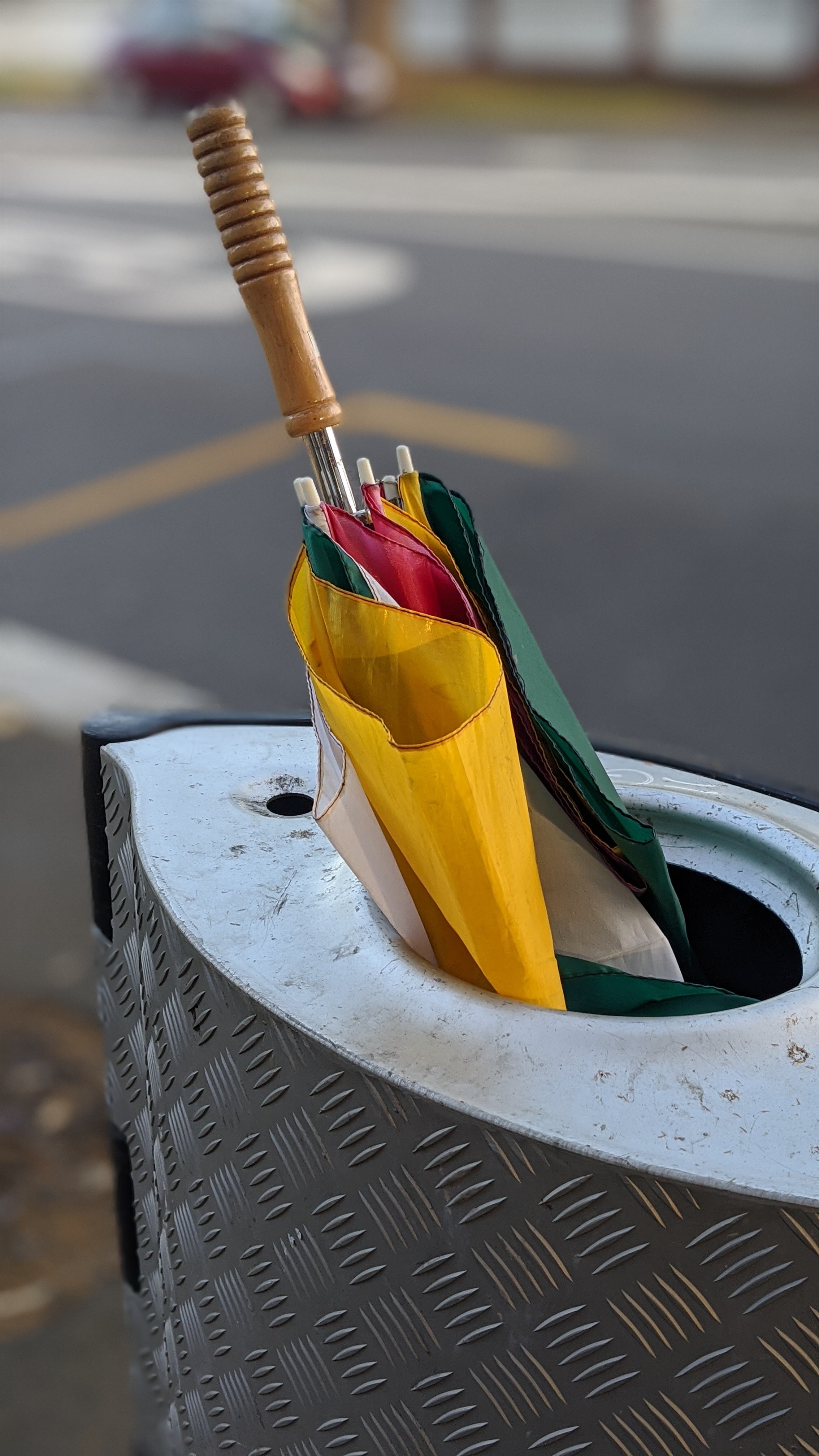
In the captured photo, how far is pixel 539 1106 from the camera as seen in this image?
77 centimetres

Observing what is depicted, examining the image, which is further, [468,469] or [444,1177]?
[468,469]

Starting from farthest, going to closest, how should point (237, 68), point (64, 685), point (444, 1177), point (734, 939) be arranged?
point (237, 68) → point (64, 685) → point (734, 939) → point (444, 1177)

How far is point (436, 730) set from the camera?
2.86 feet

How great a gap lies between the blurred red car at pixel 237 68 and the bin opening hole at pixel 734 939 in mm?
16419

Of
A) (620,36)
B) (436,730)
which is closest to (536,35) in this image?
(620,36)

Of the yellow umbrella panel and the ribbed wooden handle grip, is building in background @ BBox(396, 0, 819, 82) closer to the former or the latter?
the ribbed wooden handle grip

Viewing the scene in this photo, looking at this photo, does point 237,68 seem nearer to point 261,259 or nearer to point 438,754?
point 261,259

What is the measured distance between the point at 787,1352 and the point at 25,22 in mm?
30674

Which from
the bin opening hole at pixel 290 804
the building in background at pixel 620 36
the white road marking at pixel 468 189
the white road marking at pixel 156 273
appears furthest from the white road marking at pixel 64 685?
the building in background at pixel 620 36

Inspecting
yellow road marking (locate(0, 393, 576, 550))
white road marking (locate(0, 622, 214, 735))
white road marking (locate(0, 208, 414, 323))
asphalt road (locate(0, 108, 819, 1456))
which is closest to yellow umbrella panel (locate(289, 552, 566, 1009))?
asphalt road (locate(0, 108, 819, 1456))

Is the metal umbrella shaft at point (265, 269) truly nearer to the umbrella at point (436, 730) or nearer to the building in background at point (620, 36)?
the umbrella at point (436, 730)

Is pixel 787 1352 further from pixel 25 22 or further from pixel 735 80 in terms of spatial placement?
pixel 25 22

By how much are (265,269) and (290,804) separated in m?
0.38

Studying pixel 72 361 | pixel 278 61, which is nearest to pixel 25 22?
pixel 278 61
